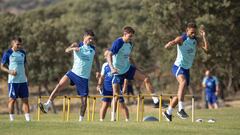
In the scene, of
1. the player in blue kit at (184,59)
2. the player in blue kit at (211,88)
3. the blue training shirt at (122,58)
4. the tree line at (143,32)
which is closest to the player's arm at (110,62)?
the blue training shirt at (122,58)

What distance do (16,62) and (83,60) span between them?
9.06ft

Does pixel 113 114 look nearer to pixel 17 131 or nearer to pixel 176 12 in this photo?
pixel 17 131

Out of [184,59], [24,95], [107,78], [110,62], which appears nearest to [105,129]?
[110,62]

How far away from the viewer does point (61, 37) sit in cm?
6969

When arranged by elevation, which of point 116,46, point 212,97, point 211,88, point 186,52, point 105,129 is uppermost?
point 116,46

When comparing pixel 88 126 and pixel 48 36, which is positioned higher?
pixel 48 36

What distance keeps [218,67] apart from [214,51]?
167 inches

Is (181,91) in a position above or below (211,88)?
below

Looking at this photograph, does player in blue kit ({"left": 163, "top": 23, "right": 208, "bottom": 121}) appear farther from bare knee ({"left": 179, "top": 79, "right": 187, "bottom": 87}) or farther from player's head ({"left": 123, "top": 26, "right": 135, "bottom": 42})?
player's head ({"left": 123, "top": 26, "right": 135, "bottom": 42})

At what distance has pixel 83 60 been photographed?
1892 centimetres

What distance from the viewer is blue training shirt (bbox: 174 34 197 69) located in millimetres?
19250

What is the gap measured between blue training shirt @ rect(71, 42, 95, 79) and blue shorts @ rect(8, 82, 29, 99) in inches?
98.0

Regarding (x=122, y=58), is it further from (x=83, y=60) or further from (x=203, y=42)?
(x=203, y=42)

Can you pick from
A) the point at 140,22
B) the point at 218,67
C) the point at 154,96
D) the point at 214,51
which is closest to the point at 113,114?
the point at 154,96
